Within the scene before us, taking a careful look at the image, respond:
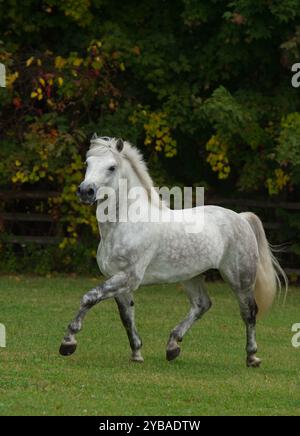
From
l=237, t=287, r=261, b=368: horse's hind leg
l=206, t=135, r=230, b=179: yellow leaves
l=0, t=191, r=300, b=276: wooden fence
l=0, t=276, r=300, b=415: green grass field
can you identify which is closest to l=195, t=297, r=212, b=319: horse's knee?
l=237, t=287, r=261, b=368: horse's hind leg

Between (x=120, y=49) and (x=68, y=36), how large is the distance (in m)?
1.20

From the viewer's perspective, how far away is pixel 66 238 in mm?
18031

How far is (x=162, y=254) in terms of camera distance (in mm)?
9773

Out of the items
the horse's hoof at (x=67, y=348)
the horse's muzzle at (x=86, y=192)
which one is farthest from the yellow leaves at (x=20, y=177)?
the horse's hoof at (x=67, y=348)

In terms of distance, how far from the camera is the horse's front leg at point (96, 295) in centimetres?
911

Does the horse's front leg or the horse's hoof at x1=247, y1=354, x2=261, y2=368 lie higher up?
the horse's front leg

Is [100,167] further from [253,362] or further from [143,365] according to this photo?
[253,362]

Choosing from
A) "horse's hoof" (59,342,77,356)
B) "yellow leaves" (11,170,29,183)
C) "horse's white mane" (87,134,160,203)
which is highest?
"horse's white mane" (87,134,160,203)

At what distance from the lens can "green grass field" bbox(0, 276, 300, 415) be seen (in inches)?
305

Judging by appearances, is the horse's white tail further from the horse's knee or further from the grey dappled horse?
the horse's knee

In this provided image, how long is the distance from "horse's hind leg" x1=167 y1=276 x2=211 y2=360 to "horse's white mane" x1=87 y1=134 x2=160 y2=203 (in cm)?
115

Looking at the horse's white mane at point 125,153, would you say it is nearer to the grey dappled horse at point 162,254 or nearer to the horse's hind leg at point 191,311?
the grey dappled horse at point 162,254

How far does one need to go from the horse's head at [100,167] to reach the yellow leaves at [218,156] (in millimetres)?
→ 7829

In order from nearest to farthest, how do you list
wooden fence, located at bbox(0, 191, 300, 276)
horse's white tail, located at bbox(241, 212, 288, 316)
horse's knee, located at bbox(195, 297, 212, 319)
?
horse's knee, located at bbox(195, 297, 212, 319), horse's white tail, located at bbox(241, 212, 288, 316), wooden fence, located at bbox(0, 191, 300, 276)
